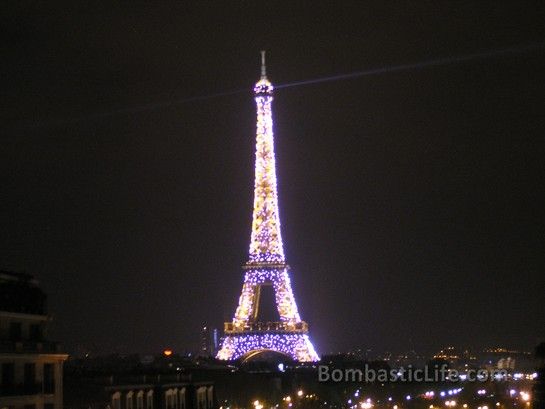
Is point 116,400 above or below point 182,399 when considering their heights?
below

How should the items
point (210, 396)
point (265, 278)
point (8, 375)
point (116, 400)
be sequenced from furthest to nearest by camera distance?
point (265, 278)
point (210, 396)
point (116, 400)
point (8, 375)

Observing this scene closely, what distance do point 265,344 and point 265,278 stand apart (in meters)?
6.08

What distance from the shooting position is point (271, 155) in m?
137

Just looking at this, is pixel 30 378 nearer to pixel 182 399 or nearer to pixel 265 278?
pixel 182 399

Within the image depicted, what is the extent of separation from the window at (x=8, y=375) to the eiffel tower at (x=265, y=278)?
95440 mm

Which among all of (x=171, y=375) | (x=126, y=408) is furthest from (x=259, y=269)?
(x=126, y=408)

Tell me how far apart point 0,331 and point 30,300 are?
74.2 inches

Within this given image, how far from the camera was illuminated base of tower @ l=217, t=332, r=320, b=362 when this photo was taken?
136625 millimetres

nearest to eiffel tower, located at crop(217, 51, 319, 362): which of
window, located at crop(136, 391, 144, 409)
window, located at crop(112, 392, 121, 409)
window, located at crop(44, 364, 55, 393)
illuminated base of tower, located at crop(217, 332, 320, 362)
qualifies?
illuminated base of tower, located at crop(217, 332, 320, 362)

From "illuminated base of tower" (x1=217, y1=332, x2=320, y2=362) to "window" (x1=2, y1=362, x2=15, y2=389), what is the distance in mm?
97729

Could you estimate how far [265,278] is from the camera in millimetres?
134750

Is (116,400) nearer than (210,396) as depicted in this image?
Yes

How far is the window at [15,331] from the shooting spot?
129 ft

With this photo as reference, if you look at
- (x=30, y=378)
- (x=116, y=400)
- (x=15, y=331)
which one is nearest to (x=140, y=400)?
(x=116, y=400)
